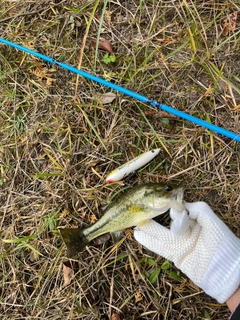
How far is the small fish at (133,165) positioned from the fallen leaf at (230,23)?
1.05 m

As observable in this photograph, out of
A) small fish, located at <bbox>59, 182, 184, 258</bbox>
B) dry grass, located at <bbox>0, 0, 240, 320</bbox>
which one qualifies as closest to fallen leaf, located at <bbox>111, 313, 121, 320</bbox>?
dry grass, located at <bbox>0, 0, 240, 320</bbox>

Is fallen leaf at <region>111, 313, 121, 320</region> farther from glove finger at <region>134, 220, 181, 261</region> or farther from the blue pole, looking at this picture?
the blue pole

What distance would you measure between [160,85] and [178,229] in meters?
1.12

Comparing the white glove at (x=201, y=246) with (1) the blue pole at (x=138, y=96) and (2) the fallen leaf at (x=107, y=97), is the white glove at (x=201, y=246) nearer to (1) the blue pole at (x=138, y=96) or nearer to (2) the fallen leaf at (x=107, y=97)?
(1) the blue pole at (x=138, y=96)

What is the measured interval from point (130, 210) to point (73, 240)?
506 mm

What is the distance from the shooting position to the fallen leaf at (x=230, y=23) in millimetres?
2973

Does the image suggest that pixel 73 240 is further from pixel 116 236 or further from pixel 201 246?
pixel 201 246

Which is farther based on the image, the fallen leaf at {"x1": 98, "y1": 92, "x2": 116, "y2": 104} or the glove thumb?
the fallen leaf at {"x1": 98, "y1": 92, "x2": 116, "y2": 104}

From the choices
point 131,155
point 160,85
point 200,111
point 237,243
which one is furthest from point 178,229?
point 160,85

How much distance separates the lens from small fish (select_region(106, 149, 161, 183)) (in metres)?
2.93

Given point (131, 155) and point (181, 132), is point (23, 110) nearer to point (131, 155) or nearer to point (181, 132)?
point (131, 155)

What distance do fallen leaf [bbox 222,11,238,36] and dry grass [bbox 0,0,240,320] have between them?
0.04m

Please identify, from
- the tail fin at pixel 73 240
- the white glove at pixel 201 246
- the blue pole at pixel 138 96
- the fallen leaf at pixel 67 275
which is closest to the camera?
the white glove at pixel 201 246

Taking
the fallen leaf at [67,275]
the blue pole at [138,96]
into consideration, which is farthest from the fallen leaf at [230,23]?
the fallen leaf at [67,275]
